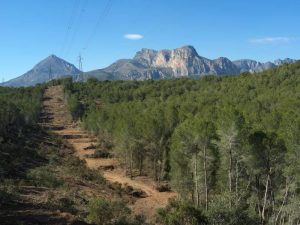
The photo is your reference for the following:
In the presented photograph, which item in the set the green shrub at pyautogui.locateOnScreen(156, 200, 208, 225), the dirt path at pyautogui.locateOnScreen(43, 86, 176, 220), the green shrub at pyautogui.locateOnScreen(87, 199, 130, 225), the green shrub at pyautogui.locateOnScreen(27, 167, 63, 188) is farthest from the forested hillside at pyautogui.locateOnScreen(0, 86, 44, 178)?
the green shrub at pyautogui.locateOnScreen(156, 200, 208, 225)

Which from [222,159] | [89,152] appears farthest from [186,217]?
[89,152]

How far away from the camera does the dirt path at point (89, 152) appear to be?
50438mm

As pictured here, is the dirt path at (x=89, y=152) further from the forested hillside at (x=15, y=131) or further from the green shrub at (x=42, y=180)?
the green shrub at (x=42, y=180)

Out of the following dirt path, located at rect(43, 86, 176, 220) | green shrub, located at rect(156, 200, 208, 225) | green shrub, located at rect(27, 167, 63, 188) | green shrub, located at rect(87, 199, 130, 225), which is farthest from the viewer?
dirt path, located at rect(43, 86, 176, 220)

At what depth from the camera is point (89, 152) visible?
8681 cm

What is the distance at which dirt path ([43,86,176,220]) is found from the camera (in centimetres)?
5044

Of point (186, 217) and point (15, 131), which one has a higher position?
point (15, 131)

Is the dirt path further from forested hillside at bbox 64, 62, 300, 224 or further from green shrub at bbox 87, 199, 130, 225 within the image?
green shrub at bbox 87, 199, 130, 225

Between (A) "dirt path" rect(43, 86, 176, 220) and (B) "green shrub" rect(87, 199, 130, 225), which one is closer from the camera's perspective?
(B) "green shrub" rect(87, 199, 130, 225)

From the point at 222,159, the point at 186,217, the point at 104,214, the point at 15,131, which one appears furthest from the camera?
the point at 15,131

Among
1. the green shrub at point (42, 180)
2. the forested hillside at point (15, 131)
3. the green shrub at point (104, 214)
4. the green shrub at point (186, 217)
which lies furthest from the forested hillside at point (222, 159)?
the forested hillside at point (15, 131)

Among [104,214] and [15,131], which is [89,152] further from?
[104,214]

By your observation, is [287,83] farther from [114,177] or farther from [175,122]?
[114,177]

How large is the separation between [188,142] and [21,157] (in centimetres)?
2927
